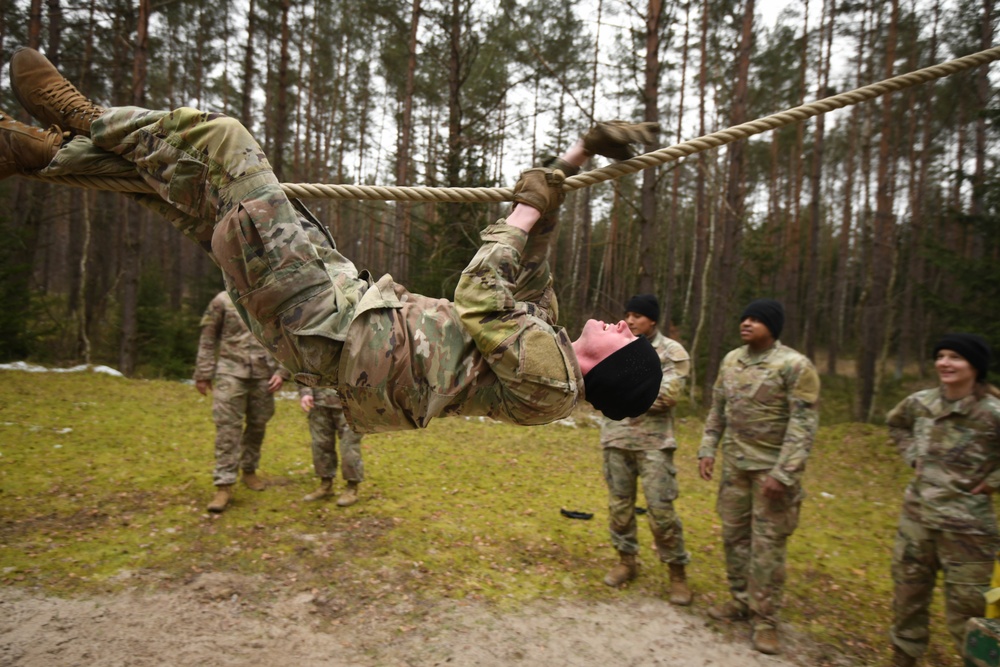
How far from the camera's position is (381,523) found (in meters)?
5.51

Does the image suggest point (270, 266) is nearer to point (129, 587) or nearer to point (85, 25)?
point (129, 587)

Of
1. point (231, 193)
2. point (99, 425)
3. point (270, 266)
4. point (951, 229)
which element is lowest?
point (99, 425)

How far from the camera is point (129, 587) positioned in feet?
13.4

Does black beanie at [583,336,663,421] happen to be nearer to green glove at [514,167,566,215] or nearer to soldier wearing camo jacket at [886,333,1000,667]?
green glove at [514,167,566,215]

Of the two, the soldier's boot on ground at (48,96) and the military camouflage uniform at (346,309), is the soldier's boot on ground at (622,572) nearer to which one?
the military camouflage uniform at (346,309)

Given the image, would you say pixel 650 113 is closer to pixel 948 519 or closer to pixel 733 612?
pixel 948 519

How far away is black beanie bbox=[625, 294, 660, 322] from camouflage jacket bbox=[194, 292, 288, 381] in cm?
363

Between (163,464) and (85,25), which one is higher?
(85,25)

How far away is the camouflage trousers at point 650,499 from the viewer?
4.49 meters

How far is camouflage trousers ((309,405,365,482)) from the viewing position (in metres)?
5.92

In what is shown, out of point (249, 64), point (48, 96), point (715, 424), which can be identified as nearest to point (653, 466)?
point (715, 424)

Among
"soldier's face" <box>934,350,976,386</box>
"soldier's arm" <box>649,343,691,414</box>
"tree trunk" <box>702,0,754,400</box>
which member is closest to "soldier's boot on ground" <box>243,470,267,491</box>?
"soldier's arm" <box>649,343,691,414</box>

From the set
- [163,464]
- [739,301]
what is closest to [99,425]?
[163,464]

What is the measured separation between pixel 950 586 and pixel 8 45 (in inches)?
716
